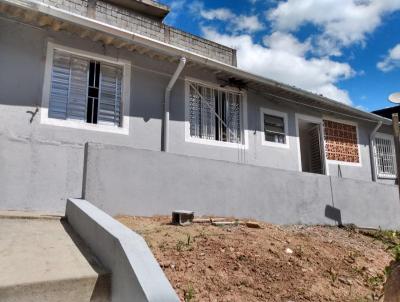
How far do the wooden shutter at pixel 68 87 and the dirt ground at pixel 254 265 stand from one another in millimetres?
3022

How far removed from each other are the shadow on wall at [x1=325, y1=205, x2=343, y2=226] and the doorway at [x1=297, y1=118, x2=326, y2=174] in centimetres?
302

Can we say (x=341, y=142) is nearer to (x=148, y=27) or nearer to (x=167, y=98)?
(x=167, y=98)

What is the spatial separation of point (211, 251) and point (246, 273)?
1.70 feet

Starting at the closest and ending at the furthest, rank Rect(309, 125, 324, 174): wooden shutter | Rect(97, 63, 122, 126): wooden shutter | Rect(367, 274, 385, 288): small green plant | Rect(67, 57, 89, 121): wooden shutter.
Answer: Rect(367, 274, 385, 288): small green plant
Rect(67, 57, 89, 121): wooden shutter
Rect(97, 63, 122, 126): wooden shutter
Rect(309, 125, 324, 174): wooden shutter

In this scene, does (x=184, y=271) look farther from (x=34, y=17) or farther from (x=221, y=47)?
(x=221, y=47)

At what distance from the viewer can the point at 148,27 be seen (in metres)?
10.0

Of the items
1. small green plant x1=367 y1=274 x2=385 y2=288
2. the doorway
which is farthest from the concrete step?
the doorway

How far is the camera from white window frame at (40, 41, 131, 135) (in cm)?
713

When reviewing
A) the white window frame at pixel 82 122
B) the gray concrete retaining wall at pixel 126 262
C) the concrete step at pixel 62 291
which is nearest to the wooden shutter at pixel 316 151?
the white window frame at pixel 82 122

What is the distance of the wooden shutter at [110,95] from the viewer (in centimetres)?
790

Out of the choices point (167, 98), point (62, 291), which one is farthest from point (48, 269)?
point (167, 98)

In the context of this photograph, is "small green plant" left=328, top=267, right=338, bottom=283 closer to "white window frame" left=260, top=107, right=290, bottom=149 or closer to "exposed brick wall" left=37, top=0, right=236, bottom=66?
"white window frame" left=260, top=107, right=290, bottom=149

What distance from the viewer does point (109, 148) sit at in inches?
228

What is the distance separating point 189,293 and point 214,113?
6.41m
